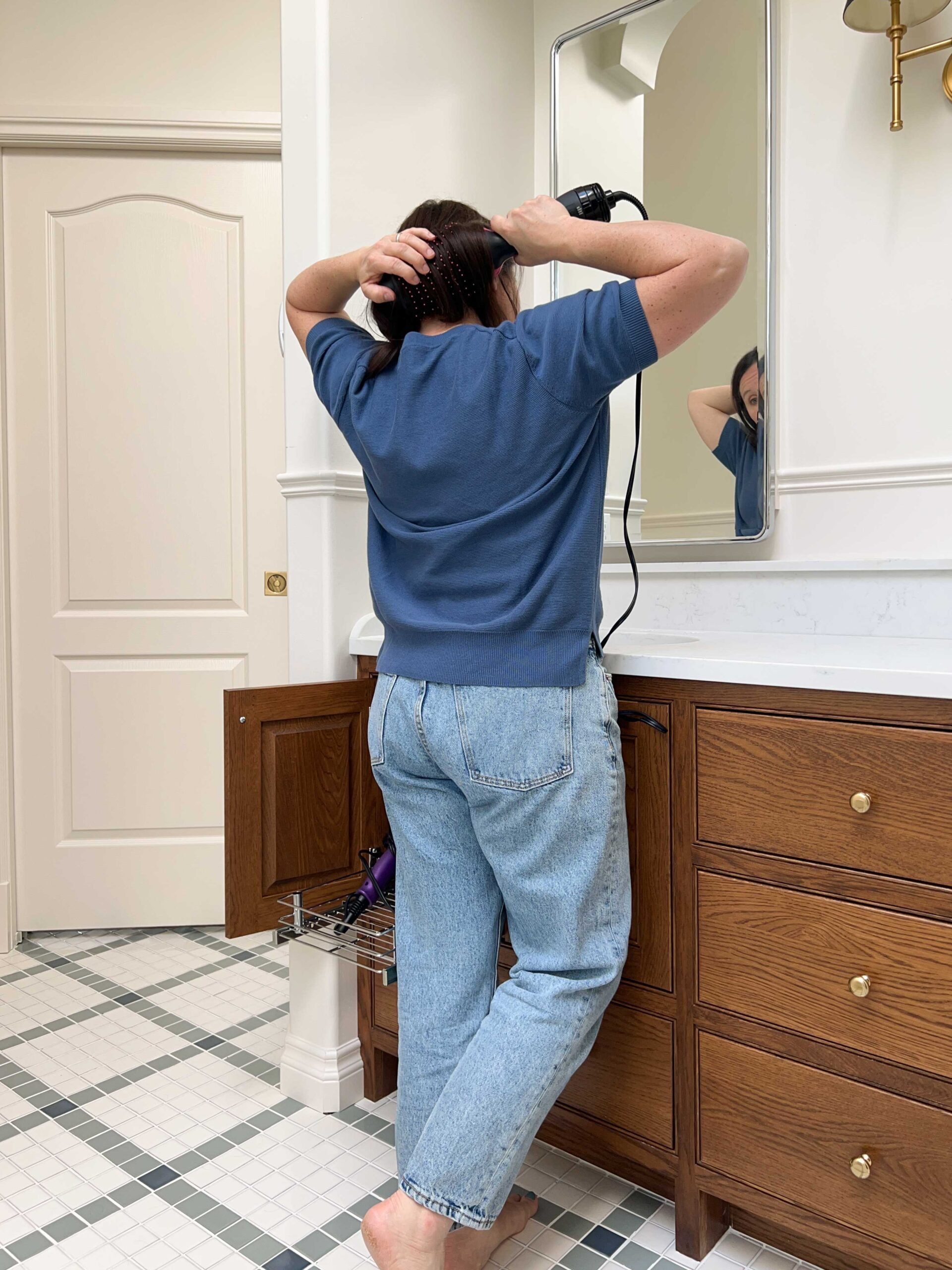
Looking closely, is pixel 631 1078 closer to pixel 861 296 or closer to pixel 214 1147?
pixel 214 1147

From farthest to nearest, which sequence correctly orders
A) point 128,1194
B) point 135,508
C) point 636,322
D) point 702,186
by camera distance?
point 135,508
point 702,186
point 128,1194
point 636,322

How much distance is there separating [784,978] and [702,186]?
4.74 ft

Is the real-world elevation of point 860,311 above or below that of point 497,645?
above

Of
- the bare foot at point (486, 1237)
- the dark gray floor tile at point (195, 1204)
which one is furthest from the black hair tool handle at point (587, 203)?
the dark gray floor tile at point (195, 1204)

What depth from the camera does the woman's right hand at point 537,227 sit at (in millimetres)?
1191

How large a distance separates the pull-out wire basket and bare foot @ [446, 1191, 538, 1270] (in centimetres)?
37

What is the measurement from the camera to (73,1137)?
1.71 m

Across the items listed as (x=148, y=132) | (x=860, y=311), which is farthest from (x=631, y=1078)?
(x=148, y=132)

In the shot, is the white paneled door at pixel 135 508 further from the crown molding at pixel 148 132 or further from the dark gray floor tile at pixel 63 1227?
the dark gray floor tile at pixel 63 1227

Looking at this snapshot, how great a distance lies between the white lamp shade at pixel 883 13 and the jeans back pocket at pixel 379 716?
1356 millimetres

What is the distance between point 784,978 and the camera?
49.8 inches

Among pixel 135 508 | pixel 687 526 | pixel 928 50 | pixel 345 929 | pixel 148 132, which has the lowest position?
pixel 345 929

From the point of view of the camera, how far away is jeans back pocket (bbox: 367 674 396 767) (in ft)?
4.32

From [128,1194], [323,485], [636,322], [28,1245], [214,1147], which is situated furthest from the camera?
[323,485]
